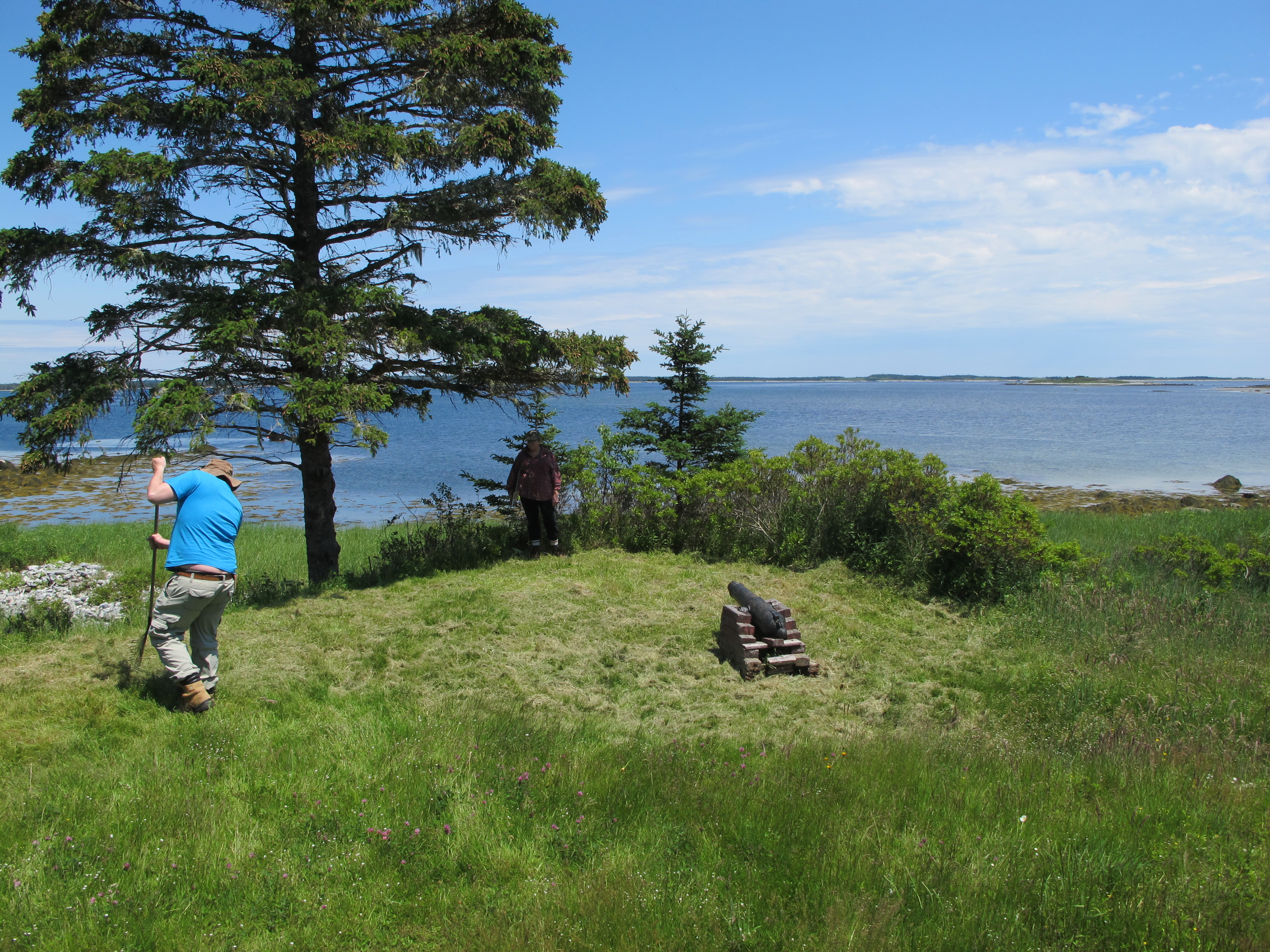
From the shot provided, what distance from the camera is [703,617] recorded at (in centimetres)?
857

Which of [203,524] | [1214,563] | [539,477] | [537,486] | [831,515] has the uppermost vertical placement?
[203,524]

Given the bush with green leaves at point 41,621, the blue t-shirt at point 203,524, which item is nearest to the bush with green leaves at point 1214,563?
the blue t-shirt at point 203,524

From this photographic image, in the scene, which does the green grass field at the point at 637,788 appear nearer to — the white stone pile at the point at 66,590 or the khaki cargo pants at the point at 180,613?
the khaki cargo pants at the point at 180,613

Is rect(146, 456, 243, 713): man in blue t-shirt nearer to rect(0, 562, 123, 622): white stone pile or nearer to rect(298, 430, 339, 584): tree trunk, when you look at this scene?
rect(0, 562, 123, 622): white stone pile

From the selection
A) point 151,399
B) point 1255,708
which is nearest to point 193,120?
point 151,399

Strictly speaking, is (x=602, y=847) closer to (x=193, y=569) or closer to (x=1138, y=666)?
(x=193, y=569)

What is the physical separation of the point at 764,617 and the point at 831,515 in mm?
4813

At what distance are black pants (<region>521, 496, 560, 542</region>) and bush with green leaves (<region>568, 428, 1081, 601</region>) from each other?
86 centimetres

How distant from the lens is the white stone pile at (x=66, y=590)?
8406mm

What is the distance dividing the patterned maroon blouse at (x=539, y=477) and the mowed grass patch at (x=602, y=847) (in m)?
6.23

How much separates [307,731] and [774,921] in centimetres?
351

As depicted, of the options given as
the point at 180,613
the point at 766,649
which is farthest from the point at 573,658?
the point at 180,613

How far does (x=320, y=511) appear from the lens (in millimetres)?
9930

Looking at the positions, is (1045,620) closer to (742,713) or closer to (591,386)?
(742,713)
